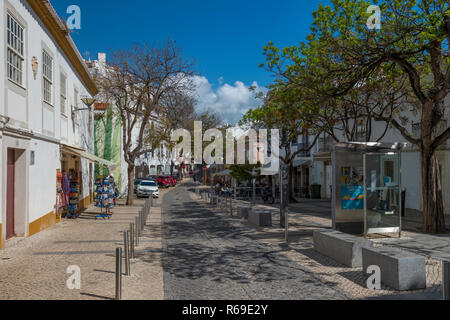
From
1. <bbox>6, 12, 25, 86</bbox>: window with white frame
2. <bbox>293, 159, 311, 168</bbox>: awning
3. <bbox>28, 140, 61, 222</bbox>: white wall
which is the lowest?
<bbox>28, 140, 61, 222</bbox>: white wall

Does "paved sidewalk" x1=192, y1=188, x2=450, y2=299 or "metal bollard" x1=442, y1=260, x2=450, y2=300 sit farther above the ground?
"metal bollard" x1=442, y1=260, x2=450, y2=300

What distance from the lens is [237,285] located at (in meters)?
6.55

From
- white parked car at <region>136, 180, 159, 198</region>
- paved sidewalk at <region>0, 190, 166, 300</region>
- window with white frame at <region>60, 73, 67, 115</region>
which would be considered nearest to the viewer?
paved sidewalk at <region>0, 190, 166, 300</region>

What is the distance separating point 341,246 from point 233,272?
7.73 feet

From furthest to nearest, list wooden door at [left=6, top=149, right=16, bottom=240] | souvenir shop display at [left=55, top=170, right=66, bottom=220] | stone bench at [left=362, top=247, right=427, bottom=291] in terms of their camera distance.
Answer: souvenir shop display at [left=55, top=170, right=66, bottom=220]
wooden door at [left=6, top=149, right=16, bottom=240]
stone bench at [left=362, top=247, right=427, bottom=291]

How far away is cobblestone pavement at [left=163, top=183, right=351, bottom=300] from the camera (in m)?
6.09

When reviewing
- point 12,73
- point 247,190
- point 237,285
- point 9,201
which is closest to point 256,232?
point 237,285

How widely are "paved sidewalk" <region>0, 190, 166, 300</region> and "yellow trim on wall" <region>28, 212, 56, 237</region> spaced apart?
9.0 inches

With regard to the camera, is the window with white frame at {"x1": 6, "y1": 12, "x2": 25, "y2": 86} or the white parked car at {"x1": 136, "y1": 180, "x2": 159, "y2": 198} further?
the white parked car at {"x1": 136, "y1": 180, "x2": 159, "y2": 198}

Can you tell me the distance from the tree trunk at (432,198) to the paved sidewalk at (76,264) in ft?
26.3

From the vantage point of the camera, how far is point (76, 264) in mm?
8078

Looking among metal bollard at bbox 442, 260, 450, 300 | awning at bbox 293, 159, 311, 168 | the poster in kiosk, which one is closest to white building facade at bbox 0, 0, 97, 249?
the poster in kiosk

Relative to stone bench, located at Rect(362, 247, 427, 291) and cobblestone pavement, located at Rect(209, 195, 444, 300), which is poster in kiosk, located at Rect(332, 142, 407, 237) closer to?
cobblestone pavement, located at Rect(209, 195, 444, 300)
